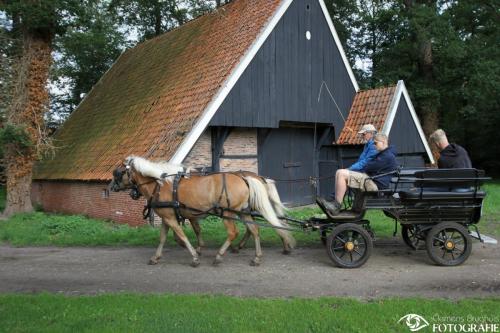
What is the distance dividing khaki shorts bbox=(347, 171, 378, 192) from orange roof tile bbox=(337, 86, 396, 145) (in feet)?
25.6

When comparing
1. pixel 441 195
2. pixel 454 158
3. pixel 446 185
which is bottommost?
pixel 441 195

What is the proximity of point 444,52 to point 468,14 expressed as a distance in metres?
4.92

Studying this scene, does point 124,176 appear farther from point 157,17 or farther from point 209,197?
point 157,17

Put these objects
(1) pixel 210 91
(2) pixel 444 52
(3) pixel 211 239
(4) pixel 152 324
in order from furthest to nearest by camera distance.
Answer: (2) pixel 444 52 < (1) pixel 210 91 < (3) pixel 211 239 < (4) pixel 152 324

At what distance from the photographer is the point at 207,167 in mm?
12812

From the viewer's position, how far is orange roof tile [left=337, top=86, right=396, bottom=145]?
15.2 m

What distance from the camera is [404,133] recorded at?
52.0 ft

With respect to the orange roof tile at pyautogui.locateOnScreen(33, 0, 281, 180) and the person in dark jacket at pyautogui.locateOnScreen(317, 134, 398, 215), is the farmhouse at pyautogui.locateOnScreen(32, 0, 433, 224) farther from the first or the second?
the person in dark jacket at pyautogui.locateOnScreen(317, 134, 398, 215)

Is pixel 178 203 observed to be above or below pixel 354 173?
below

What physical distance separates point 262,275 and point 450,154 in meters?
3.60

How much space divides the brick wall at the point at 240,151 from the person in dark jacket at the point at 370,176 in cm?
597

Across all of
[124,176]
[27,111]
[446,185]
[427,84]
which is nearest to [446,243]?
[446,185]

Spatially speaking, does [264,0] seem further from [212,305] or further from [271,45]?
[212,305]

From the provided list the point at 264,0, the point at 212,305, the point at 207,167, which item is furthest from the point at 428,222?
the point at 264,0
